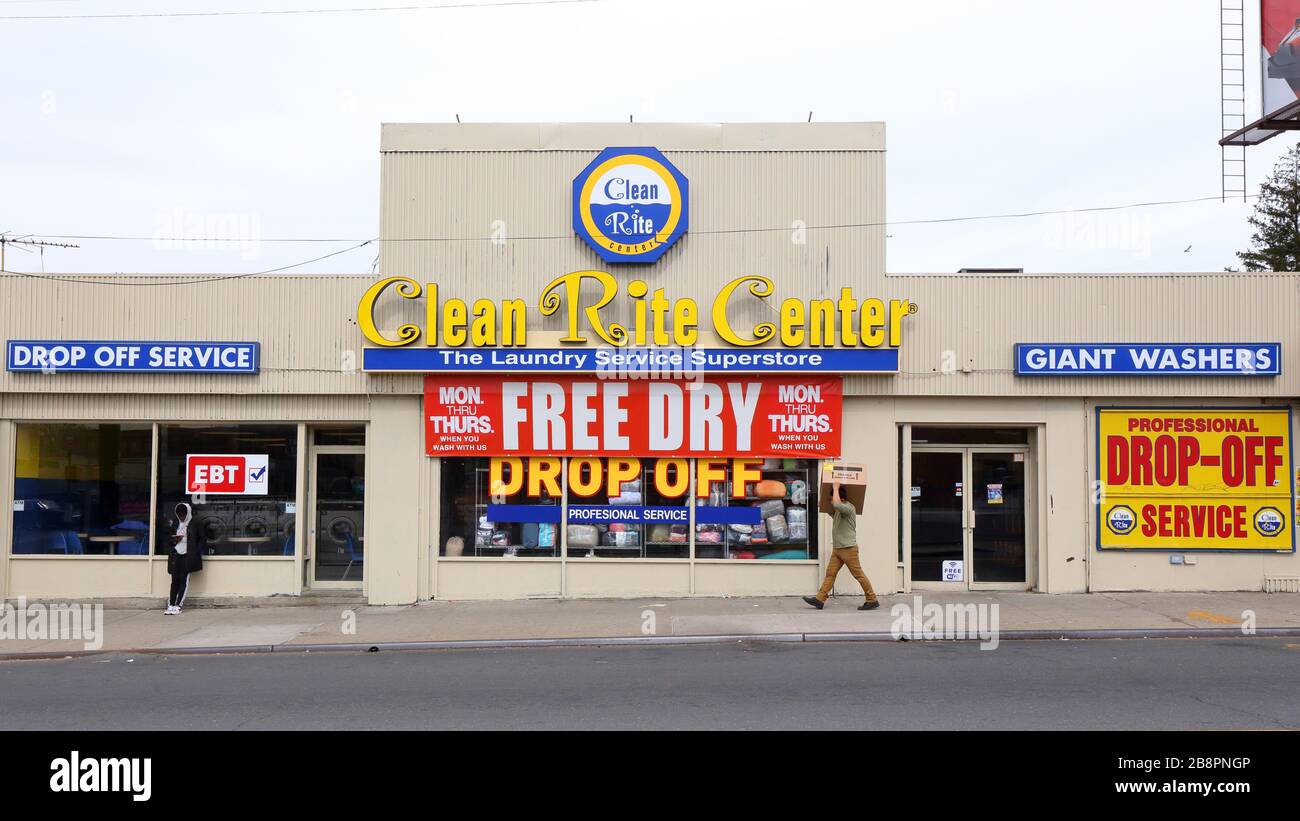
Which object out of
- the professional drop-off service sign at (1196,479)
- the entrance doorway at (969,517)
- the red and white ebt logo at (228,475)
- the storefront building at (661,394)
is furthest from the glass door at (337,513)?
the professional drop-off service sign at (1196,479)

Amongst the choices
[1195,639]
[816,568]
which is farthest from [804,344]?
[1195,639]

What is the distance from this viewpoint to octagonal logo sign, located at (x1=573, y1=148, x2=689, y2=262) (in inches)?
602

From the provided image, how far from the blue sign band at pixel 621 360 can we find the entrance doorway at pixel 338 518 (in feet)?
6.00

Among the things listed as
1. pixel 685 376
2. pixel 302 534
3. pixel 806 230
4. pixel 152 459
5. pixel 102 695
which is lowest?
pixel 102 695

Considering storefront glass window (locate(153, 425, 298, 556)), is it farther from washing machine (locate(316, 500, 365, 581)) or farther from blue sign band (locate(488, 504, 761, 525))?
blue sign band (locate(488, 504, 761, 525))

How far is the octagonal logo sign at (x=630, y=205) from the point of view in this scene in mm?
15281

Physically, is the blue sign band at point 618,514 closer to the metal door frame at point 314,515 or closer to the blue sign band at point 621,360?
the blue sign band at point 621,360

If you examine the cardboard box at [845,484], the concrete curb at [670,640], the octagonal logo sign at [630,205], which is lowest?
the concrete curb at [670,640]

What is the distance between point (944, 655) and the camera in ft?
36.3

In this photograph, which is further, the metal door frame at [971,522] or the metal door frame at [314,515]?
the metal door frame at [314,515]

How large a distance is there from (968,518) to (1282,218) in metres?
32.4

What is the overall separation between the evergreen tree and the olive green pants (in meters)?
33.3
